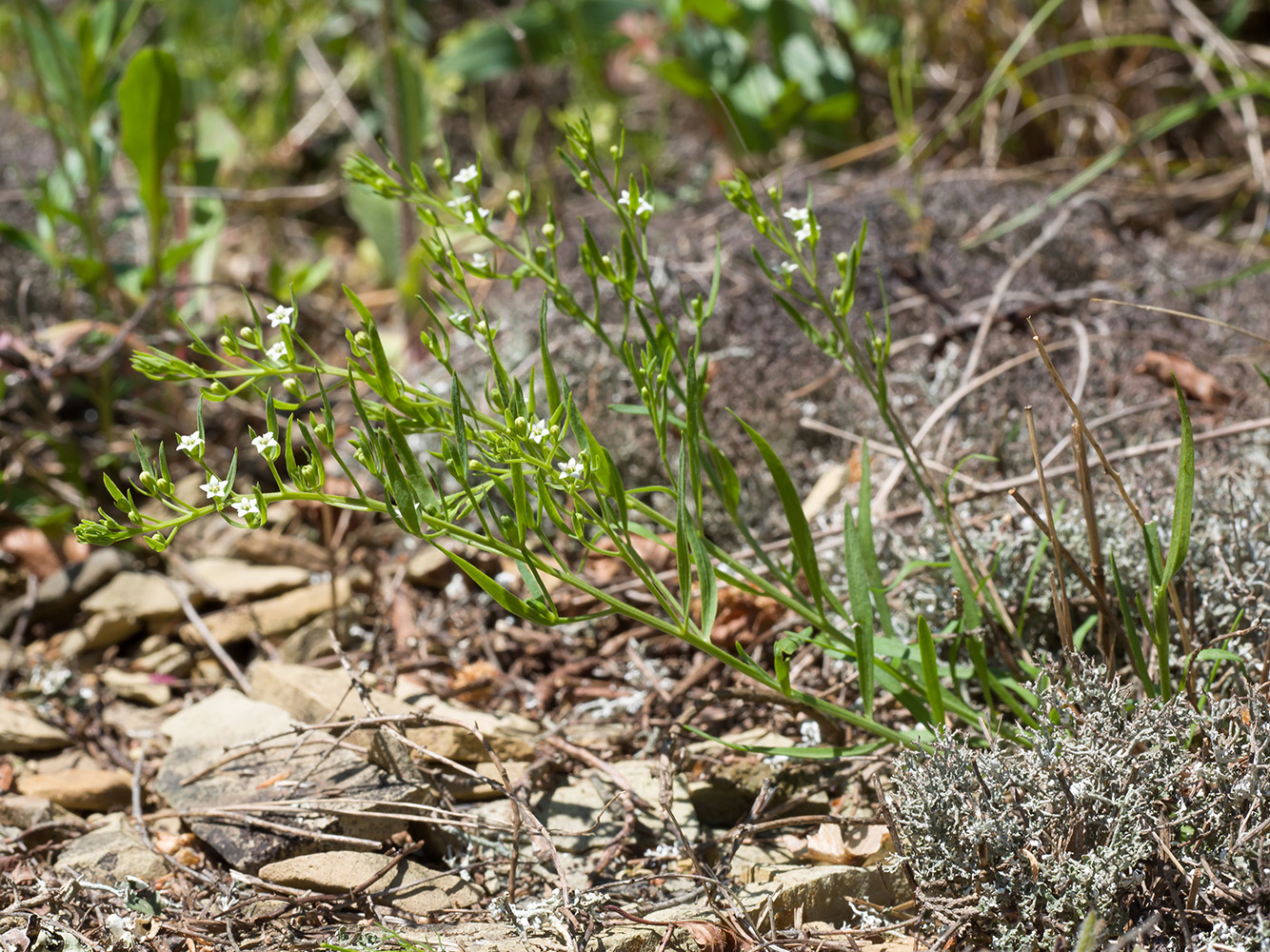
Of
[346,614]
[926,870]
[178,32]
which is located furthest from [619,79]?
[926,870]

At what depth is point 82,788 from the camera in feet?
5.61

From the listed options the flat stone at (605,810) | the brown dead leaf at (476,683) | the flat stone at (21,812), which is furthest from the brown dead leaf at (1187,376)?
the flat stone at (21,812)

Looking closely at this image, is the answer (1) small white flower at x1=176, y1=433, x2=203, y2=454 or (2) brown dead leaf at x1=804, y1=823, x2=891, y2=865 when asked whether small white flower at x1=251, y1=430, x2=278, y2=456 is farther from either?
(2) brown dead leaf at x1=804, y1=823, x2=891, y2=865

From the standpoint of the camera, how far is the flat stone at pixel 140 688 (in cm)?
203

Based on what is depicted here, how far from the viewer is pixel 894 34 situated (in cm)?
333

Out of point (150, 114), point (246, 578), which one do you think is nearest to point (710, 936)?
point (246, 578)

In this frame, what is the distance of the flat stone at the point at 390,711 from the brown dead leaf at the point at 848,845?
47 centimetres

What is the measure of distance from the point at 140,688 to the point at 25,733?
0.78 feet

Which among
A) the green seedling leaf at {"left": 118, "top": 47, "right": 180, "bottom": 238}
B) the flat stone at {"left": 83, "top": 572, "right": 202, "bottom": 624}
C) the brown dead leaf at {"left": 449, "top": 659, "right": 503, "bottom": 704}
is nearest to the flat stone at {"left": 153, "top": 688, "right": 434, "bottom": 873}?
the brown dead leaf at {"left": 449, "top": 659, "right": 503, "bottom": 704}

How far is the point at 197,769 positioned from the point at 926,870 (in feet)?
3.66

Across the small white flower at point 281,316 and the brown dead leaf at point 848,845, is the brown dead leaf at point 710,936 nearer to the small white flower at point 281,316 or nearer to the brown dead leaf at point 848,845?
the brown dead leaf at point 848,845

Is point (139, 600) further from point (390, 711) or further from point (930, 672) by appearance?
point (930, 672)

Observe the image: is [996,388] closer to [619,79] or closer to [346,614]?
[346,614]

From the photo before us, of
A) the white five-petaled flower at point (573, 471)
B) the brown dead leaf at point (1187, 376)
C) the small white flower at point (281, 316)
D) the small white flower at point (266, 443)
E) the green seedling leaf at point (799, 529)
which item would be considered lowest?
the brown dead leaf at point (1187, 376)
